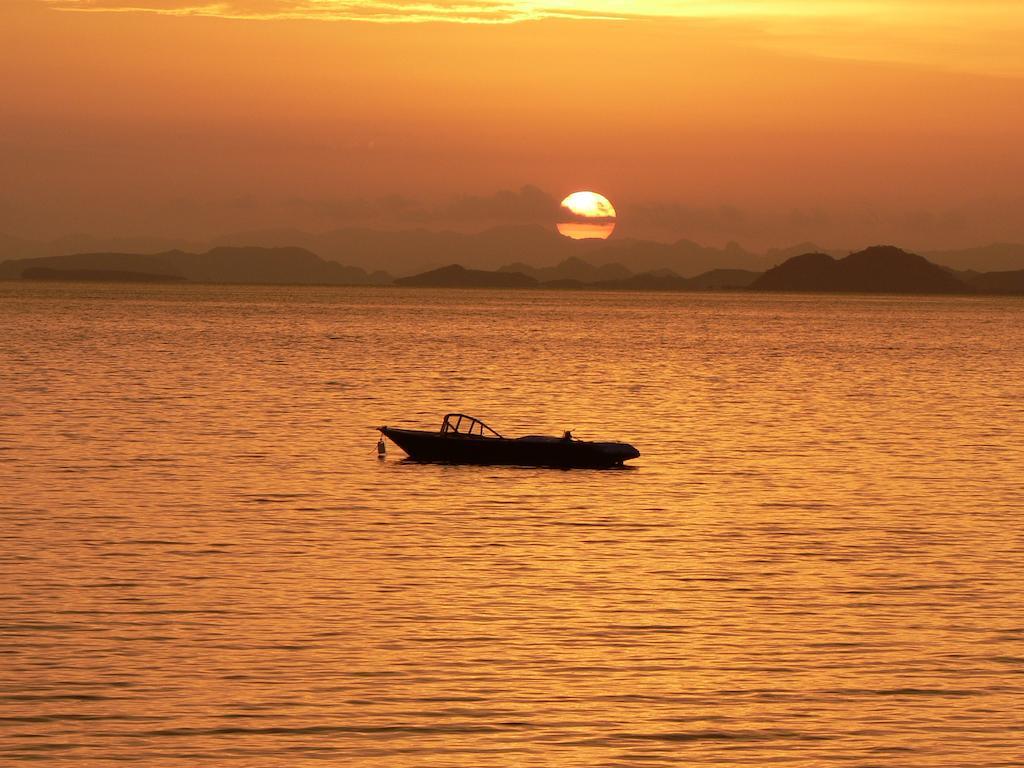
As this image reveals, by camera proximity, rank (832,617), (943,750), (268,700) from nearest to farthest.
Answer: (943,750) → (268,700) → (832,617)

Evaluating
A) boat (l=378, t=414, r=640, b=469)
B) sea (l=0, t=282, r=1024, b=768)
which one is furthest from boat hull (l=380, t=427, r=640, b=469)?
sea (l=0, t=282, r=1024, b=768)

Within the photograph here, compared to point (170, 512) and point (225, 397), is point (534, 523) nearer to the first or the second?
point (170, 512)

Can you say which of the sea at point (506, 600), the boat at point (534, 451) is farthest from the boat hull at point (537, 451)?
the sea at point (506, 600)

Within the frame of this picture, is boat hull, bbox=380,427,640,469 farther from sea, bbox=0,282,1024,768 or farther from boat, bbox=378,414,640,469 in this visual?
sea, bbox=0,282,1024,768

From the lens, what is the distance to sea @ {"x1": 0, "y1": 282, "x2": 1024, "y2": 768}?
72.5 ft

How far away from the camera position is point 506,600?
30.8 m

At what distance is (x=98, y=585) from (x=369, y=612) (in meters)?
6.47

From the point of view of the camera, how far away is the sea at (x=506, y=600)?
22094 millimetres

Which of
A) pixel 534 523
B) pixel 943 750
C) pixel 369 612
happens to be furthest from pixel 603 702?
pixel 534 523

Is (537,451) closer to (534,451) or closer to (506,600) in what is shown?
(534,451)

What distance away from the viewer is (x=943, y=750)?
21.6m

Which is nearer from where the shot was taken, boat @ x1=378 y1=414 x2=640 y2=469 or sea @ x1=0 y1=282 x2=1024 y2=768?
sea @ x1=0 y1=282 x2=1024 y2=768

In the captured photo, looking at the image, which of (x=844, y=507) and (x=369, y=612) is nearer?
(x=369, y=612)

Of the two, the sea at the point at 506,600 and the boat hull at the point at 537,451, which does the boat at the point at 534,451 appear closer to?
the boat hull at the point at 537,451
